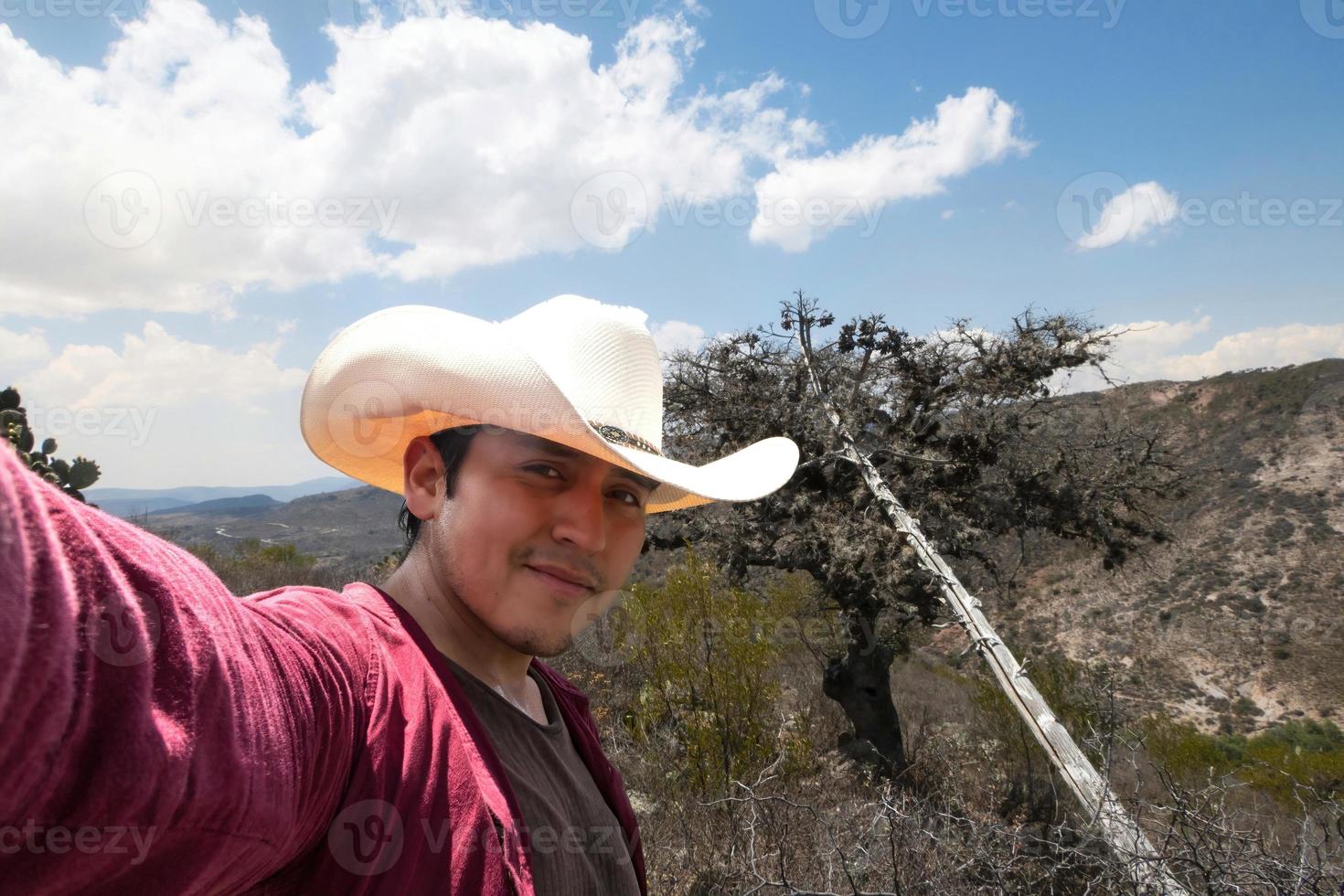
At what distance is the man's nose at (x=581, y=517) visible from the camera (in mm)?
1440

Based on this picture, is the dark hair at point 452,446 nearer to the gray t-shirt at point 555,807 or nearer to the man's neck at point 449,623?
the man's neck at point 449,623

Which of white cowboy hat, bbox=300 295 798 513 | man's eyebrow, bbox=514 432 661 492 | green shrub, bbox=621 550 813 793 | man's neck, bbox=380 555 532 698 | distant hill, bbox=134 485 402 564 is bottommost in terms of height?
distant hill, bbox=134 485 402 564

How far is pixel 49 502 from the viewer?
0.49 m

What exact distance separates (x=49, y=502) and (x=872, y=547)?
9.62 metres

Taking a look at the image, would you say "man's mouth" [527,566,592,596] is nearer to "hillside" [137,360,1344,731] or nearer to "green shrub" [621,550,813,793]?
"green shrub" [621,550,813,793]

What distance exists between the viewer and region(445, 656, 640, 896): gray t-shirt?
1231mm

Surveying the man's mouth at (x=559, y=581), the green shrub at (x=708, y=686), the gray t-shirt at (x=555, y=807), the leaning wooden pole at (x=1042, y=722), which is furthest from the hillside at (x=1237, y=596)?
the man's mouth at (x=559, y=581)

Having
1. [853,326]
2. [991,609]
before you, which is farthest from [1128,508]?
[991,609]

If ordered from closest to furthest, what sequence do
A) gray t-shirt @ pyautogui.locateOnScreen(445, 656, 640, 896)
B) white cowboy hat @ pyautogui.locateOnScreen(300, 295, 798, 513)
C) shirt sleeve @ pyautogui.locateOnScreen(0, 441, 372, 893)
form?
1. shirt sleeve @ pyautogui.locateOnScreen(0, 441, 372, 893)
2. gray t-shirt @ pyautogui.locateOnScreen(445, 656, 640, 896)
3. white cowboy hat @ pyautogui.locateOnScreen(300, 295, 798, 513)

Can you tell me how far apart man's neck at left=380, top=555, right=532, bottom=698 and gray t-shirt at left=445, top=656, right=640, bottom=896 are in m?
0.07

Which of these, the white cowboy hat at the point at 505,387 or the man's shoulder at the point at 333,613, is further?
the white cowboy hat at the point at 505,387

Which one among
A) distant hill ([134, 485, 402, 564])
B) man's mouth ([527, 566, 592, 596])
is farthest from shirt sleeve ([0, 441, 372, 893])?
distant hill ([134, 485, 402, 564])

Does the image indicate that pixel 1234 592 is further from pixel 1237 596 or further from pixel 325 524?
pixel 325 524

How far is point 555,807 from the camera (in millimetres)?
1315
